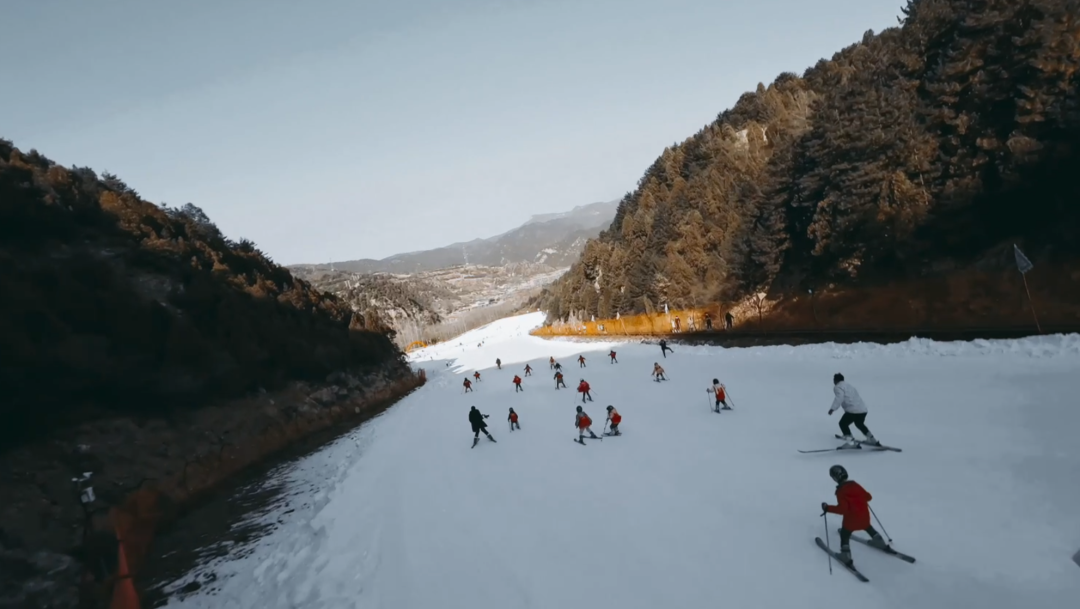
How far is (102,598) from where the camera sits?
37.4 feet

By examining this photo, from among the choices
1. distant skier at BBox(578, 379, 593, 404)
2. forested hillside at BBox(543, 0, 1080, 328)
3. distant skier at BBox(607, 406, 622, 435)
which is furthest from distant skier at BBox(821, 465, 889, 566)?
forested hillside at BBox(543, 0, 1080, 328)

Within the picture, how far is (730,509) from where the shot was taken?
8836 mm

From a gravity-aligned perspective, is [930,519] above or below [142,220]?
below

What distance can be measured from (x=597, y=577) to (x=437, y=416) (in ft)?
70.7

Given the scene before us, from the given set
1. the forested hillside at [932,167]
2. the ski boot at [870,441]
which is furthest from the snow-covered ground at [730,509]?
the forested hillside at [932,167]

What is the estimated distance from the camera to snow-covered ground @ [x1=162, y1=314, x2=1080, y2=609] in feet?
21.0


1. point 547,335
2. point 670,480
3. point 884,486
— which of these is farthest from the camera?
point 547,335

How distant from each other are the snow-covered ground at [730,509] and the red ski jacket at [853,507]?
59 cm

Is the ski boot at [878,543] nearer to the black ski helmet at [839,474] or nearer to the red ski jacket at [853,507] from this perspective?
the red ski jacket at [853,507]

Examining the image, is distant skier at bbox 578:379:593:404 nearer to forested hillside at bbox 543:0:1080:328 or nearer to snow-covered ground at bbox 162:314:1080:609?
snow-covered ground at bbox 162:314:1080:609

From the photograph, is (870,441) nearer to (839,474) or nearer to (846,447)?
(846,447)

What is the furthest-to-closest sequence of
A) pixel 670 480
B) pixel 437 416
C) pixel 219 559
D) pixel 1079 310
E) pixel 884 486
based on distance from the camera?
pixel 437 416, pixel 1079 310, pixel 219 559, pixel 670 480, pixel 884 486

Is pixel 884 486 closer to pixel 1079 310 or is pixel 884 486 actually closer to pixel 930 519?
pixel 930 519

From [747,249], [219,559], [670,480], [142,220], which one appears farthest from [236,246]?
[670,480]
